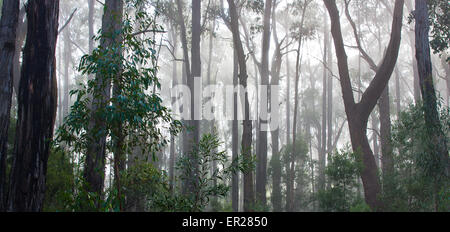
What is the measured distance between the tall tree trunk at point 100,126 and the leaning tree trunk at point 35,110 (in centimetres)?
65

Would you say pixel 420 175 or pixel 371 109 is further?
pixel 371 109

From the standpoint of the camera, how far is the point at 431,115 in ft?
27.1

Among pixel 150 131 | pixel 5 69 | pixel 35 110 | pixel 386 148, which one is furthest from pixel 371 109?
pixel 5 69

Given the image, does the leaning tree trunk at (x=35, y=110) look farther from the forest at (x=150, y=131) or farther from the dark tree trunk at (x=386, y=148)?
the dark tree trunk at (x=386, y=148)

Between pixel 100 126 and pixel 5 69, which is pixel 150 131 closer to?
pixel 100 126

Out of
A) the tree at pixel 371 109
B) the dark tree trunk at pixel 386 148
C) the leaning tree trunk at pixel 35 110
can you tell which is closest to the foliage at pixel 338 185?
the tree at pixel 371 109

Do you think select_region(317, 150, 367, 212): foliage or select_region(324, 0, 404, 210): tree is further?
select_region(324, 0, 404, 210): tree

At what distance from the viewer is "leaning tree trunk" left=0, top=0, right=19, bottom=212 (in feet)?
22.0

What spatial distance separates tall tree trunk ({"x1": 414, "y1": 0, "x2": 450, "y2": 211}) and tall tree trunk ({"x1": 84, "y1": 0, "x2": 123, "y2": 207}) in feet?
21.5

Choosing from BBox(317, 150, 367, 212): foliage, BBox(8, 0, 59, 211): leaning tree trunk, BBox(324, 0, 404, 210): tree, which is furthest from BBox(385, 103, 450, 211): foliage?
BBox(8, 0, 59, 211): leaning tree trunk

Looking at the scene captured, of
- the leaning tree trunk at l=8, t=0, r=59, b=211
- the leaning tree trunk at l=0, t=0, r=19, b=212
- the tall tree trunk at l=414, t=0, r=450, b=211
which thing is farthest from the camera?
the tall tree trunk at l=414, t=0, r=450, b=211

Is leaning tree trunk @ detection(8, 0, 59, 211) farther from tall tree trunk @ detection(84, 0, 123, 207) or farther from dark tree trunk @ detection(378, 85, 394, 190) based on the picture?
dark tree trunk @ detection(378, 85, 394, 190)

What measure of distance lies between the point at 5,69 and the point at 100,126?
345 cm
